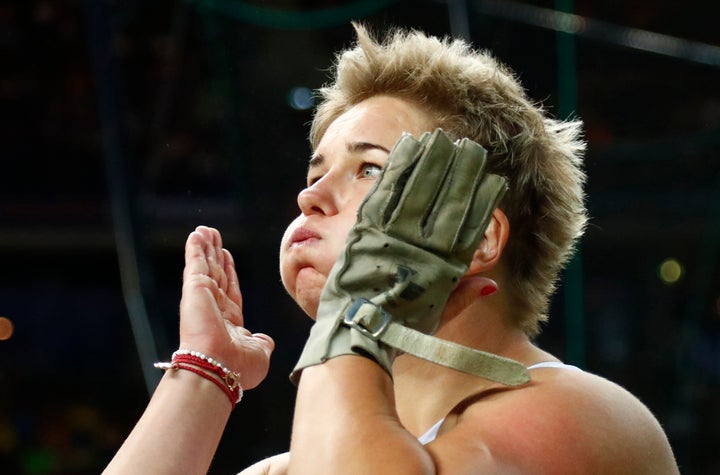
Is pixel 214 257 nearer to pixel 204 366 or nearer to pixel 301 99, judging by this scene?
pixel 204 366

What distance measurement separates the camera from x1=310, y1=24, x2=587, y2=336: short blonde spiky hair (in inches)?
41.9

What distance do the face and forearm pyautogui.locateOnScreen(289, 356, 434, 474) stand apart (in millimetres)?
112

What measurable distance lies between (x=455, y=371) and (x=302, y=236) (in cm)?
22

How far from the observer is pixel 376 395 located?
80cm

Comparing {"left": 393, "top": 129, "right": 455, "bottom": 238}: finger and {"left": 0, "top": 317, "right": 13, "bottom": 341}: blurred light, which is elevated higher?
{"left": 0, "top": 317, "right": 13, "bottom": 341}: blurred light

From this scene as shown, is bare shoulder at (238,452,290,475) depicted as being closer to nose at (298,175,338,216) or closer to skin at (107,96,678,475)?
skin at (107,96,678,475)

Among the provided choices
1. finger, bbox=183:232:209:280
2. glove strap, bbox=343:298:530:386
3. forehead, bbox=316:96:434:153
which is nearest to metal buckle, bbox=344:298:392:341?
glove strap, bbox=343:298:530:386

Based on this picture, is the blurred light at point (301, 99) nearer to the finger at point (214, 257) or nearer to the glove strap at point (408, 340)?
the finger at point (214, 257)

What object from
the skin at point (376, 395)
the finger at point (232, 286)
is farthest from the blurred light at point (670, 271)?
the finger at point (232, 286)

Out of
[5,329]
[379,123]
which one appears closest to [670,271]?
[379,123]

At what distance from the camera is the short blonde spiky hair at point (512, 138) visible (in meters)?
1.06

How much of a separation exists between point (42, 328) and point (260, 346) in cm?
188

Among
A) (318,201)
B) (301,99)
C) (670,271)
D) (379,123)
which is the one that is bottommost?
(318,201)

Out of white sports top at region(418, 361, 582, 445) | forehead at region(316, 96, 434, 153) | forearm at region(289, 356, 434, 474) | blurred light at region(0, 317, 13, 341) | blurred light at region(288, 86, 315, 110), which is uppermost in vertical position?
blurred light at region(0, 317, 13, 341)
